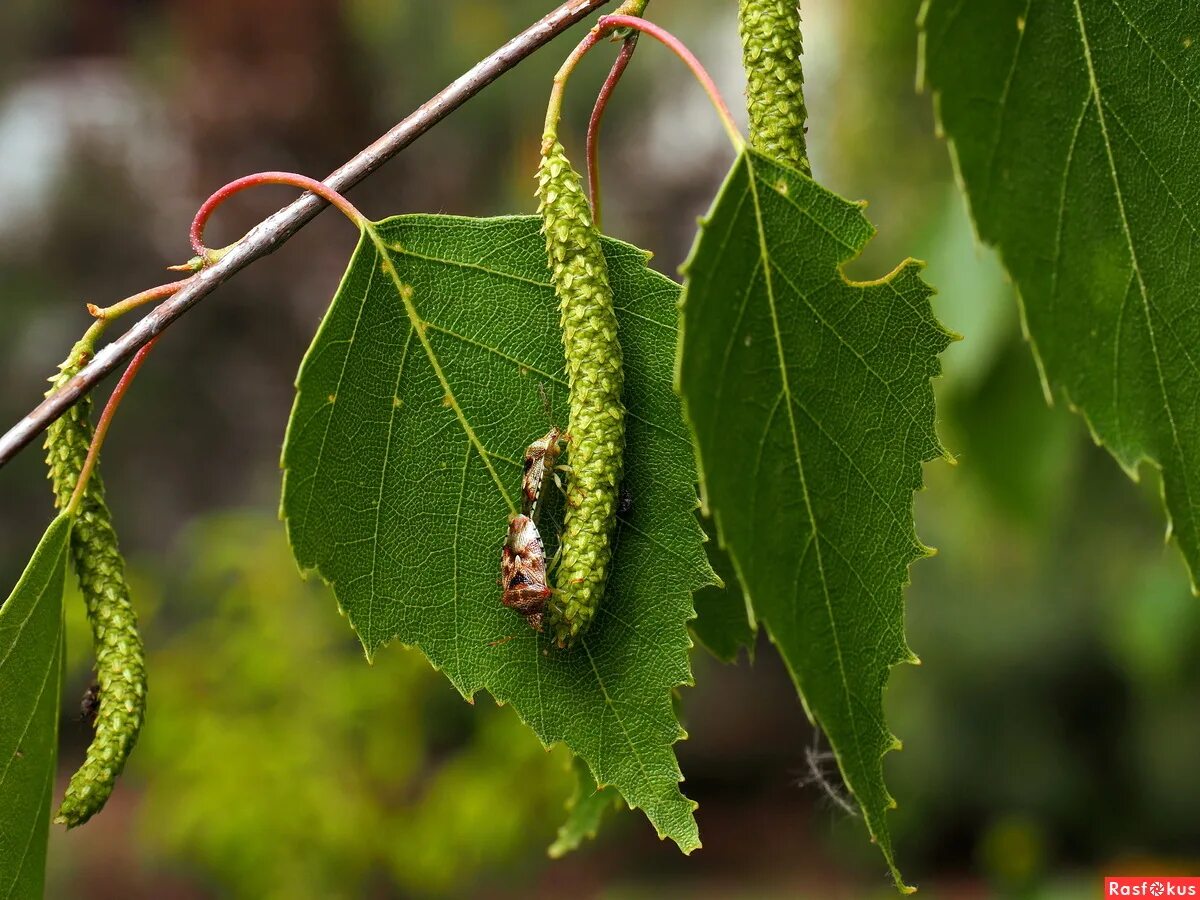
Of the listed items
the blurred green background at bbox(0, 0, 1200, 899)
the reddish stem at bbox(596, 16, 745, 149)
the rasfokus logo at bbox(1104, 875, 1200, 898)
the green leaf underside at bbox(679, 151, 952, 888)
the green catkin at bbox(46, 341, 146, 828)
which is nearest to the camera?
the green leaf underside at bbox(679, 151, 952, 888)

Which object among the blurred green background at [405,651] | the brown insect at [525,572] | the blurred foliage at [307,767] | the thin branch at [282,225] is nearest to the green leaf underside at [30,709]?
the thin branch at [282,225]

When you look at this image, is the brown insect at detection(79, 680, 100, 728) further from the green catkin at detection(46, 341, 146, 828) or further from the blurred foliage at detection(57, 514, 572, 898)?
the blurred foliage at detection(57, 514, 572, 898)

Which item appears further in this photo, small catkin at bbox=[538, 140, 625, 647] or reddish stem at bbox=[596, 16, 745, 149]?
small catkin at bbox=[538, 140, 625, 647]

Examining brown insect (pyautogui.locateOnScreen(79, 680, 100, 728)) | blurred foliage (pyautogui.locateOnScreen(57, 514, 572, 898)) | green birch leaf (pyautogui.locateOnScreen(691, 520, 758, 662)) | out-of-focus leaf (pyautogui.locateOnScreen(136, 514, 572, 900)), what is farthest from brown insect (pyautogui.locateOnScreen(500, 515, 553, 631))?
out-of-focus leaf (pyautogui.locateOnScreen(136, 514, 572, 900))

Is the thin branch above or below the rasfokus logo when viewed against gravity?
above

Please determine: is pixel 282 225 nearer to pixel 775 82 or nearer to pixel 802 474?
pixel 775 82

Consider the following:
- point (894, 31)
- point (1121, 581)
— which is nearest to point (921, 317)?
point (894, 31)
